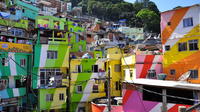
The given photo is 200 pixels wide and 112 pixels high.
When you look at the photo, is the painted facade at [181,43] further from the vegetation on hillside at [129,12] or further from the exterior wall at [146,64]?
the vegetation on hillside at [129,12]

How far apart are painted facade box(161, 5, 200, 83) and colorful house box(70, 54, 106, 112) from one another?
10754 mm

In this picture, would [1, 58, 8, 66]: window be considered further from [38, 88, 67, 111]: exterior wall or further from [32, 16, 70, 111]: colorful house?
[38, 88, 67, 111]: exterior wall

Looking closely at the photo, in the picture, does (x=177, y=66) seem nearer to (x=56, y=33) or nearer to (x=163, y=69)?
(x=163, y=69)

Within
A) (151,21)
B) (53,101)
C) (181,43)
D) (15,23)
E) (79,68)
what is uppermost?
(151,21)

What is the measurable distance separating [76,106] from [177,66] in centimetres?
1631

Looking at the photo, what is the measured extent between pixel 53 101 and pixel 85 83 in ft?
18.3

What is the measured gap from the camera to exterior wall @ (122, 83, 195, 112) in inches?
688

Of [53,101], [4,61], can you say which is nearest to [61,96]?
[53,101]

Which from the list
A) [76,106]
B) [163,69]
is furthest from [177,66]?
[76,106]

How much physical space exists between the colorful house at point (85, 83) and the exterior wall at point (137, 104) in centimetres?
896

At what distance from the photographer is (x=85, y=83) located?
29328 mm

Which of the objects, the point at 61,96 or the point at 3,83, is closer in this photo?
the point at 3,83

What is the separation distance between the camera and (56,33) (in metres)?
33.6

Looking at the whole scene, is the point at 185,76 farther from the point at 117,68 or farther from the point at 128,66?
the point at 117,68
